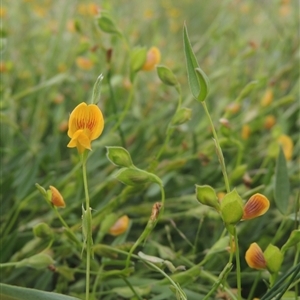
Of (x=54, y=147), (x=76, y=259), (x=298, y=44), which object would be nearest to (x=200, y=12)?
(x=298, y=44)

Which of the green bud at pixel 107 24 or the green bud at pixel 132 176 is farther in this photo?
the green bud at pixel 107 24

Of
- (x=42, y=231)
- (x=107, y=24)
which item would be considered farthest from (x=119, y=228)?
(x=107, y=24)

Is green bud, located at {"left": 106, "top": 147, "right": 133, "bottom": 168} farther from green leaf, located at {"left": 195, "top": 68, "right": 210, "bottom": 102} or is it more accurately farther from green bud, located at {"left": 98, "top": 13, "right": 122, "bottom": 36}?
green bud, located at {"left": 98, "top": 13, "right": 122, "bottom": 36}

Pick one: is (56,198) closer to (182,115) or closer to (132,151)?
(182,115)

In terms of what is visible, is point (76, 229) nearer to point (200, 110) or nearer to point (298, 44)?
point (200, 110)

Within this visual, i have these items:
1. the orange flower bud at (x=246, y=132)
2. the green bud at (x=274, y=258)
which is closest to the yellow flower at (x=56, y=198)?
the green bud at (x=274, y=258)

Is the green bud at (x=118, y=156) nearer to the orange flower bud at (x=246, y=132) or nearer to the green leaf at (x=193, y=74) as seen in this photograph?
the green leaf at (x=193, y=74)
